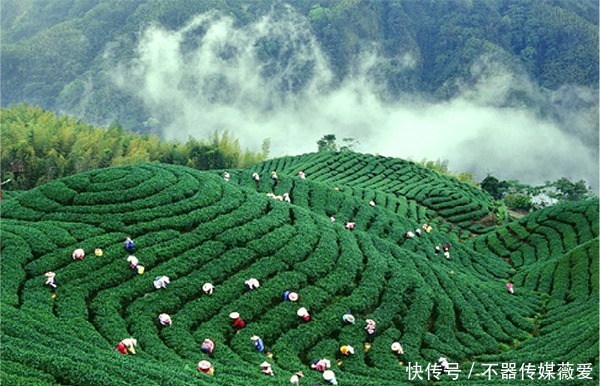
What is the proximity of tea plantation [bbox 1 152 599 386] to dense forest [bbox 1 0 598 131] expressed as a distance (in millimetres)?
92629

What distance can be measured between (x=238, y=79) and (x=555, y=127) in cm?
7160

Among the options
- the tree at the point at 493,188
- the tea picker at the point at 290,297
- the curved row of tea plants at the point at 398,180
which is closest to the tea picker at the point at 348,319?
the tea picker at the point at 290,297

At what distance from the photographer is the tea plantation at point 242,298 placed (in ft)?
39.4

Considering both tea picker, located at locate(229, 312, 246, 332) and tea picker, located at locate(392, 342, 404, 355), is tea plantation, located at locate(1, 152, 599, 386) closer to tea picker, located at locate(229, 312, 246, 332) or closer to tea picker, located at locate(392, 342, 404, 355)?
tea picker, located at locate(392, 342, 404, 355)

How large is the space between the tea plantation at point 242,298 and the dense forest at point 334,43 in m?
92.6

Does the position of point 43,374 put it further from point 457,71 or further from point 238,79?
point 457,71

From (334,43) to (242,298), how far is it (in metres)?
128

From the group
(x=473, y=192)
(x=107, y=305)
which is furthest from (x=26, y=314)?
(x=473, y=192)

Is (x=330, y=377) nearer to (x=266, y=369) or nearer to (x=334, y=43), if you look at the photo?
(x=266, y=369)

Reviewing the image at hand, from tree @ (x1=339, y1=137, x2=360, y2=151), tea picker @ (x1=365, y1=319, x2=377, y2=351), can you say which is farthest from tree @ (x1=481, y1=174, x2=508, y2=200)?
tea picker @ (x1=365, y1=319, x2=377, y2=351)

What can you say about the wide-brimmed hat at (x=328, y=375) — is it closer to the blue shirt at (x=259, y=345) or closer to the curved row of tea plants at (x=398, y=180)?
the blue shirt at (x=259, y=345)

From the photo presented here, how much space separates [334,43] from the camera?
135500mm

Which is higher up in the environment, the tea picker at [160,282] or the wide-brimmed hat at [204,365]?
the tea picker at [160,282]

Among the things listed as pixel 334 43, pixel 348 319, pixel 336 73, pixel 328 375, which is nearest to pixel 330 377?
pixel 328 375
